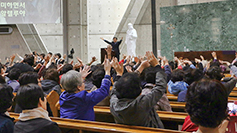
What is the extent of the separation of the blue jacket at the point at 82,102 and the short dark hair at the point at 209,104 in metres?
1.29

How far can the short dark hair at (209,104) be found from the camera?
1223 mm

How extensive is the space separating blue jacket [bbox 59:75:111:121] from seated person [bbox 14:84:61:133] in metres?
0.63

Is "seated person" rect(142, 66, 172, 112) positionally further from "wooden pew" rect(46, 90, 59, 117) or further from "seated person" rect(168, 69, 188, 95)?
"wooden pew" rect(46, 90, 59, 117)

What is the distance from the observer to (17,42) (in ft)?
45.5

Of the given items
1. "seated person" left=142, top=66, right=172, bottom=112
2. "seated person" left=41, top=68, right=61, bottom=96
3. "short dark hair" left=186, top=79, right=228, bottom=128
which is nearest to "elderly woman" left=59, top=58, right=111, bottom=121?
"seated person" left=142, top=66, right=172, bottom=112

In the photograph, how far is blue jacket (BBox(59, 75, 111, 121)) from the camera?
8.06ft

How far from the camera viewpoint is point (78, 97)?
8.20ft

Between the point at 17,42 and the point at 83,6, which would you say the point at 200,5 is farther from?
the point at 17,42

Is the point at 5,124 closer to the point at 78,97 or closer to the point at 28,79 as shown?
the point at 78,97

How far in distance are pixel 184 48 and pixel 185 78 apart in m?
9.48

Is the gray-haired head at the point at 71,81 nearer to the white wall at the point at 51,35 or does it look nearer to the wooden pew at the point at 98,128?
the wooden pew at the point at 98,128

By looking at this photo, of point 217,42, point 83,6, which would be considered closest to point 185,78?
point 217,42

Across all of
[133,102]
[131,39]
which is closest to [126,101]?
[133,102]

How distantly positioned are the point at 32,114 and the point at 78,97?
2.43 feet
